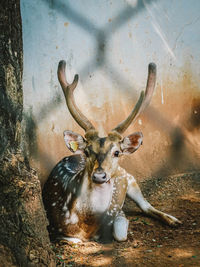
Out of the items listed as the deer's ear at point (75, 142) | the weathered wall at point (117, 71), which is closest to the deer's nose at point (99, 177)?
the deer's ear at point (75, 142)

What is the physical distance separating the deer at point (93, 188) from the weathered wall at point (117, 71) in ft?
2.30

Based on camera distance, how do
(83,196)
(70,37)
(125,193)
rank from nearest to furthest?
(83,196) < (125,193) < (70,37)

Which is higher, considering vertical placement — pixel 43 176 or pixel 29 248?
pixel 43 176

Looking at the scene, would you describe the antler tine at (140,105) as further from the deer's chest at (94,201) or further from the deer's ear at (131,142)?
the deer's chest at (94,201)

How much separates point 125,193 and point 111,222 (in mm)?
526

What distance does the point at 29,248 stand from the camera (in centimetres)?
202

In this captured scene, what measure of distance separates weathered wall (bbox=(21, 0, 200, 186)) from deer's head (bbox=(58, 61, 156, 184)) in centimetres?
72

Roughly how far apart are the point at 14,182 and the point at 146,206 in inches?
71.3

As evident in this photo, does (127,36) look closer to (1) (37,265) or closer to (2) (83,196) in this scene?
(2) (83,196)

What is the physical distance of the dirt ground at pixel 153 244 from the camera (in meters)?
2.41

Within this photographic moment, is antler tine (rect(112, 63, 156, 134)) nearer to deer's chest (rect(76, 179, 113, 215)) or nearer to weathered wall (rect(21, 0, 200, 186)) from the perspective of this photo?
deer's chest (rect(76, 179, 113, 215))

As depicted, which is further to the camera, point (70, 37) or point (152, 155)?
point (152, 155)

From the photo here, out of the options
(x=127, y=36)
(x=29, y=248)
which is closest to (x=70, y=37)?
(x=127, y=36)

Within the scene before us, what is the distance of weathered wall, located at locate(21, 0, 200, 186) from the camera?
3688 mm
